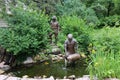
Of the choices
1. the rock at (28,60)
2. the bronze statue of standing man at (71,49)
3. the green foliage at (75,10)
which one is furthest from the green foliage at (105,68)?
the green foliage at (75,10)

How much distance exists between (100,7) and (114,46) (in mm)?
12355

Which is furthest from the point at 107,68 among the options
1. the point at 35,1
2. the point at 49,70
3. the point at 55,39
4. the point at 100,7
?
the point at 100,7

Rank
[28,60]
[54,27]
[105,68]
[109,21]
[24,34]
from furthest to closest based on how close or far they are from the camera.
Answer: [109,21] < [54,27] < [28,60] < [24,34] < [105,68]

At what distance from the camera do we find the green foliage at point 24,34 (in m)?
8.62

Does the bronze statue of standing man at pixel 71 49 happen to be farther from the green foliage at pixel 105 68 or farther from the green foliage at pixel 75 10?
the green foliage at pixel 75 10

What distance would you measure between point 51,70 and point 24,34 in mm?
1676

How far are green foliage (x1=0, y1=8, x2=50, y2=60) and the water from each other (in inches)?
22.3

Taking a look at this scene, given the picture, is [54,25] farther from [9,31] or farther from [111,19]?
[111,19]

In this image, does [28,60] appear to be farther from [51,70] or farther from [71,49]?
[71,49]

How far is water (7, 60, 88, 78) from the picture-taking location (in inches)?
307

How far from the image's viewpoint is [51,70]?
8211 mm

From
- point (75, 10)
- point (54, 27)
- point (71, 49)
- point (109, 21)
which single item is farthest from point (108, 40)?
point (109, 21)

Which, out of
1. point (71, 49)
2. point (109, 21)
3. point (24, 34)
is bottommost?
point (109, 21)

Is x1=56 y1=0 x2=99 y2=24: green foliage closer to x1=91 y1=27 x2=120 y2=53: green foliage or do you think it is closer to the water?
the water
